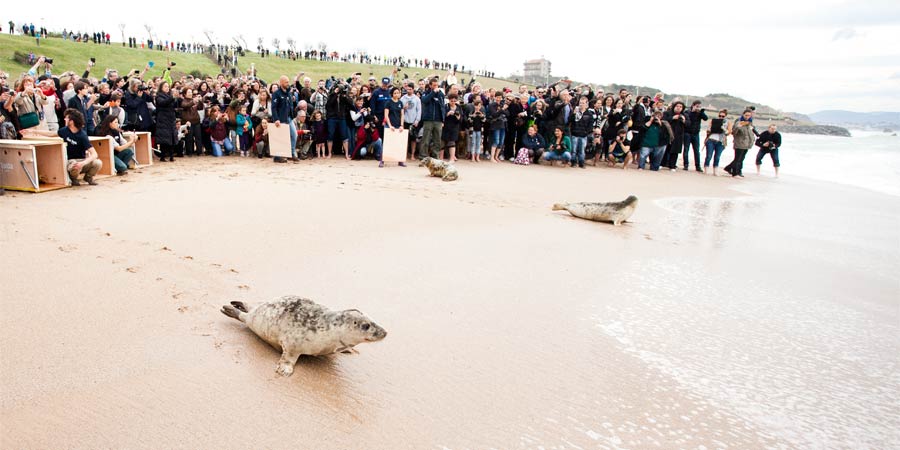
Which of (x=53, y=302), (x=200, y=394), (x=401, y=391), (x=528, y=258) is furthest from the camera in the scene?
(x=528, y=258)

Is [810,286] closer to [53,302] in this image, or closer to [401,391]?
[401,391]

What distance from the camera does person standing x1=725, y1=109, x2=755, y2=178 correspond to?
14.9m

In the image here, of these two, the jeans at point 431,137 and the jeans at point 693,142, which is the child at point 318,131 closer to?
the jeans at point 431,137

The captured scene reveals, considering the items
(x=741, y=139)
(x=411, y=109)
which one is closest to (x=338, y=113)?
(x=411, y=109)

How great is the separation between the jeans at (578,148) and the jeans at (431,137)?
3608 mm

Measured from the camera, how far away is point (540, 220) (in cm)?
739

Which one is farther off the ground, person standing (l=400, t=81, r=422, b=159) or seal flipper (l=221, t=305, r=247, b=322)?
person standing (l=400, t=81, r=422, b=159)

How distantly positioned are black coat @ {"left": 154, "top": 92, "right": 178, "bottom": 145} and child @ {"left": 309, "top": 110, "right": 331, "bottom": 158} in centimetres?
288

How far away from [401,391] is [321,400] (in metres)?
0.42

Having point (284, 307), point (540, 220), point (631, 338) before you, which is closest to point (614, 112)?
point (540, 220)

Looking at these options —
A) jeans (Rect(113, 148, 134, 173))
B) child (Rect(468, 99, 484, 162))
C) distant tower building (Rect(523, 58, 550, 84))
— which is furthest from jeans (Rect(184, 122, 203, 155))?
distant tower building (Rect(523, 58, 550, 84))

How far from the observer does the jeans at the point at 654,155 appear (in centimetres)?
1468

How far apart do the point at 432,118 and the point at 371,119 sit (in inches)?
55.7

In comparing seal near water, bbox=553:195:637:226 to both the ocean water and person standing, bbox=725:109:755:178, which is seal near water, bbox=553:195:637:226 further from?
the ocean water
